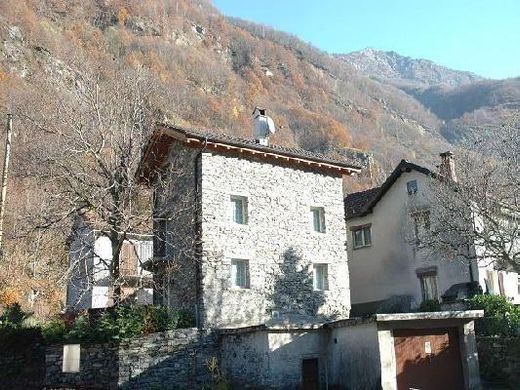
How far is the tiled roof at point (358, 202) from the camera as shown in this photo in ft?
107

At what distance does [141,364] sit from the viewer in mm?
19312

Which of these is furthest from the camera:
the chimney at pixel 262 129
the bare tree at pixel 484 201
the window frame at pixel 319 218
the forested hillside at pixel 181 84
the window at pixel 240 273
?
the forested hillside at pixel 181 84

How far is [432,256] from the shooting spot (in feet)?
93.0

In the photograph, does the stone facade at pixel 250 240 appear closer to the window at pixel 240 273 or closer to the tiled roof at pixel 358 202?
the window at pixel 240 273

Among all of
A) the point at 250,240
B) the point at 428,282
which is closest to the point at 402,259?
the point at 428,282

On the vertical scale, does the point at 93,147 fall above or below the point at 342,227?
above

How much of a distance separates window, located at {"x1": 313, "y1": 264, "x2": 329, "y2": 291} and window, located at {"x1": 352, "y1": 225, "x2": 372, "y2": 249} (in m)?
7.84

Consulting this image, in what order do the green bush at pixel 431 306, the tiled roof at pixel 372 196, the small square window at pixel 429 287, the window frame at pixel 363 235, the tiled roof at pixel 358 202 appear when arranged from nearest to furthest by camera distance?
the green bush at pixel 431 306, the small square window at pixel 429 287, the tiled roof at pixel 372 196, the window frame at pixel 363 235, the tiled roof at pixel 358 202

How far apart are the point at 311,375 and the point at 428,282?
36.4 feet

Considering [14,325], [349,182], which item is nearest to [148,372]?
[14,325]

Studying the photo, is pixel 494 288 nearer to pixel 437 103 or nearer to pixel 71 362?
pixel 71 362

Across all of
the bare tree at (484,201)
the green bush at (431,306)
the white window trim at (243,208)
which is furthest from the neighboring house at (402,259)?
Result: the white window trim at (243,208)

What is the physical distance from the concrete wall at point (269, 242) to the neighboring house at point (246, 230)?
0.04 meters

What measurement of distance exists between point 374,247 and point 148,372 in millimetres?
16351
